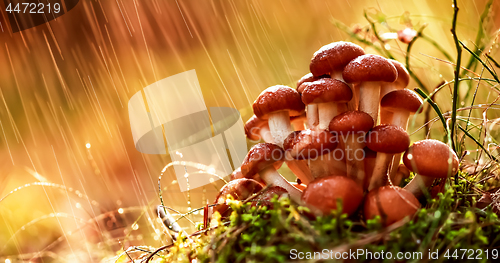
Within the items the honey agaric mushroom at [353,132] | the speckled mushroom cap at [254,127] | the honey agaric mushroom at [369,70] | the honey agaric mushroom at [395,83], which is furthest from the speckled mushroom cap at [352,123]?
the speckled mushroom cap at [254,127]

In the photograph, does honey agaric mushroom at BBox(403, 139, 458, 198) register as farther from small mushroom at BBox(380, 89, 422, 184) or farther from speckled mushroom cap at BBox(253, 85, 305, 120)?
speckled mushroom cap at BBox(253, 85, 305, 120)

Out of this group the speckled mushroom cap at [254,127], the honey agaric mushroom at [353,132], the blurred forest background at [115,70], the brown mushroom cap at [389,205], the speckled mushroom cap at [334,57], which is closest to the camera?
the brown mushroom cap at [389,205]

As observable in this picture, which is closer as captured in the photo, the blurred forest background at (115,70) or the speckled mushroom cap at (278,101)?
the speckled mushroom cap at (278,101)

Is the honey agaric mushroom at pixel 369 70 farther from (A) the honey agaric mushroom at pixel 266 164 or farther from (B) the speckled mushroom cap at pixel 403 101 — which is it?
(A) the honey agaric mushroom at pixel 266 164

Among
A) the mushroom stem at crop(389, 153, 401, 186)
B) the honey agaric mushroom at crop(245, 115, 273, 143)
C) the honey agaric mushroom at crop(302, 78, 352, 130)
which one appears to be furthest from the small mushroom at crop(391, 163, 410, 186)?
the honey agaric mushroom at crop(245, 115, 273, 143)

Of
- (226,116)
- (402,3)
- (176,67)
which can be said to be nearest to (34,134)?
(176,67)
